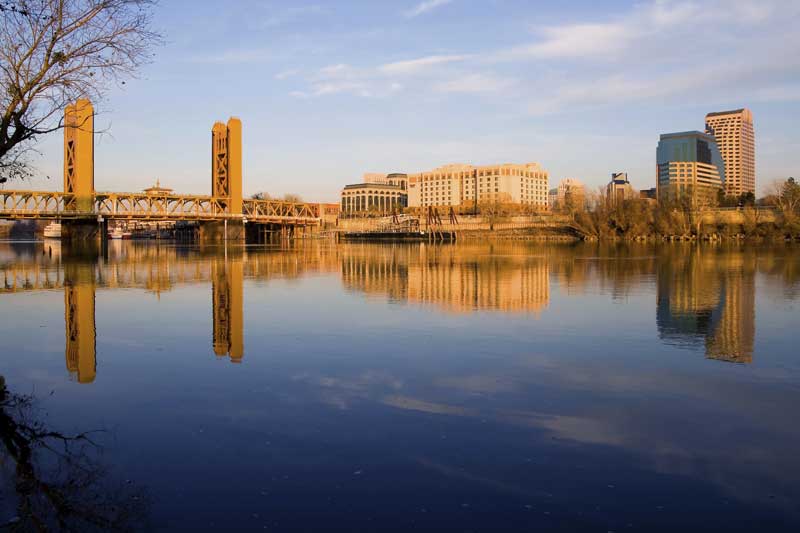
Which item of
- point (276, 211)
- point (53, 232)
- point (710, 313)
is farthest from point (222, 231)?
point (710, 313)

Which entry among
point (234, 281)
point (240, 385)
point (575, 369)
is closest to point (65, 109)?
point (240, 385)

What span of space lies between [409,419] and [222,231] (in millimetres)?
128938

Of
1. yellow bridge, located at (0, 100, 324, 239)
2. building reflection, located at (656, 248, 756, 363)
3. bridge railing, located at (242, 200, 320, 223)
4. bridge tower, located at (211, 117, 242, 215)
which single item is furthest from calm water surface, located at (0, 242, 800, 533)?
bridge railing, located at (242, 200, 320, 223)

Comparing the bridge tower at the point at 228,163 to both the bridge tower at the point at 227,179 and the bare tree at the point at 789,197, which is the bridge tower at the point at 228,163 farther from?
the bare tree at the point at 789,197

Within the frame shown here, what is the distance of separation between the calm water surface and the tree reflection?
0.03m

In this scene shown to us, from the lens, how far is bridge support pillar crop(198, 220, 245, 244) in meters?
132

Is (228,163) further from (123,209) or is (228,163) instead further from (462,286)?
(462,286)

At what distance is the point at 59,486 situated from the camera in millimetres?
7273

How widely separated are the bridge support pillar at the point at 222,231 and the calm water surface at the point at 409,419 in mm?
113104

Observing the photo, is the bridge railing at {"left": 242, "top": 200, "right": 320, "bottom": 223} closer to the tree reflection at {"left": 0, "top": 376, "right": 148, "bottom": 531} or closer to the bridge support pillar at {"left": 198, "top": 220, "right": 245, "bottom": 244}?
the bridge support pillar at {"left": 198, "top": 220, "right": 245, "bottom": 244}

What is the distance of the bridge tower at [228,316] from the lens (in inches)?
593

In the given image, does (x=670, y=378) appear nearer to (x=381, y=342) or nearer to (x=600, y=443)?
(x=600, y=443)

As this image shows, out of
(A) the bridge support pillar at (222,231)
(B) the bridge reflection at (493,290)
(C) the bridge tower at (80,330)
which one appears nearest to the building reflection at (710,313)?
(B) the bridge reflection at (493,290)

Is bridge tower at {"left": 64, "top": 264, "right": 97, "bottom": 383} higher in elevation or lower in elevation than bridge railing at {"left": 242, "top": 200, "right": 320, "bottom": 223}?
lower
